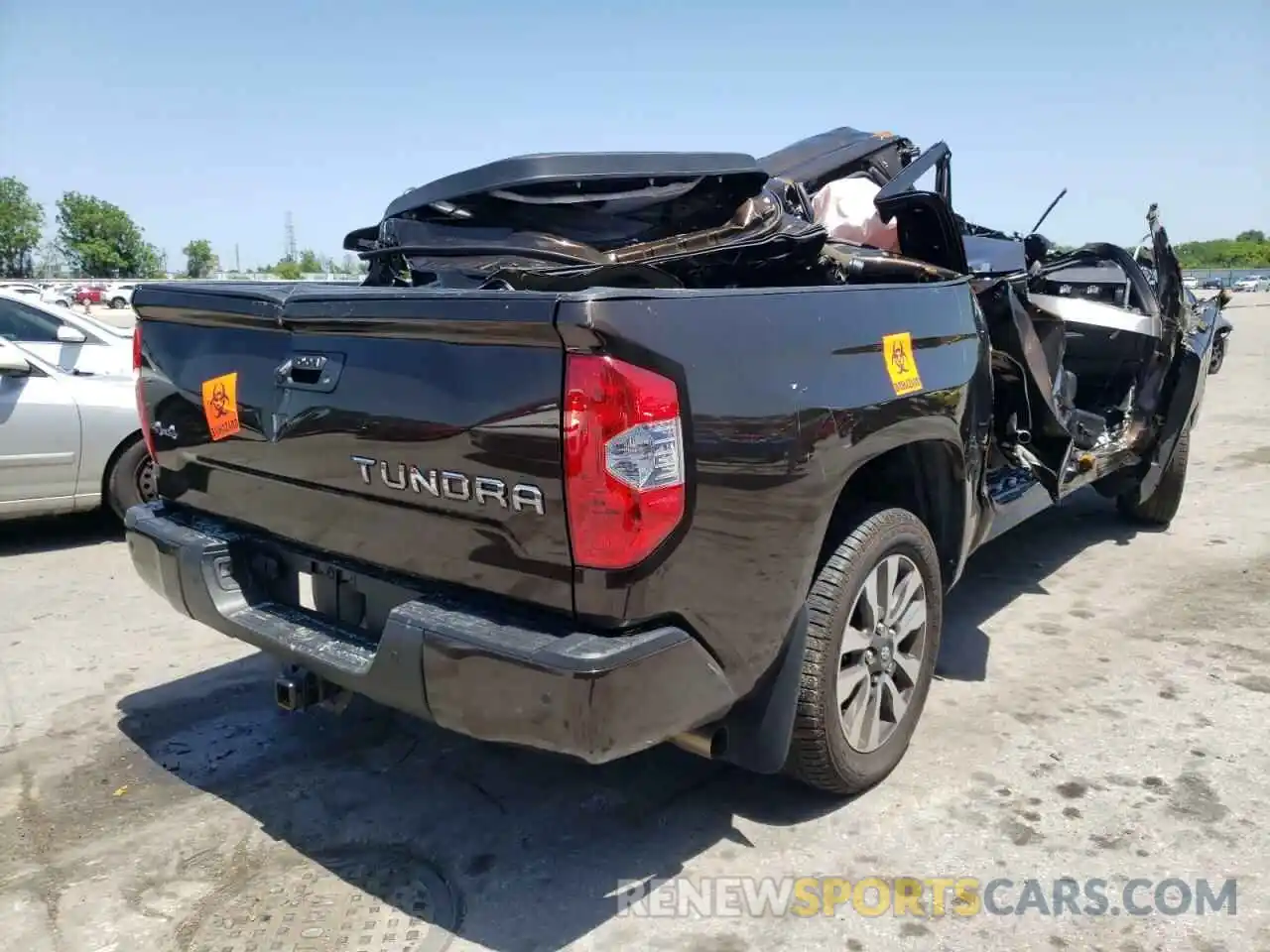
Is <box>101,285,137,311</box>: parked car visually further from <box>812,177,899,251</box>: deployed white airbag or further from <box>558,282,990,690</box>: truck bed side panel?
<box>558,282,990,690</box>: truck bed side panel

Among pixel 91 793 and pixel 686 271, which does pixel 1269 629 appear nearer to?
pixel 686 271

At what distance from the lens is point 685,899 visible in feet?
8.67

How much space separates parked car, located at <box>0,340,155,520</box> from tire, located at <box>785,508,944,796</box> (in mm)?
4746

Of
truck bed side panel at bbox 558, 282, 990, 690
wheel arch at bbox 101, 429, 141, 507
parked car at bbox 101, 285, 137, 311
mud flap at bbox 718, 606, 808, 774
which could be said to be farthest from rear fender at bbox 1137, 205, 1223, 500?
parked car at bbox 101, 285, 137, 311

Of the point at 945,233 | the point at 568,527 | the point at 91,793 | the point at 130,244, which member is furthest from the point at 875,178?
the point at 130,244

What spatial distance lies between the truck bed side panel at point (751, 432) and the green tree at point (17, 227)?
97.2m

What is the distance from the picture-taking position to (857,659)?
117 inches

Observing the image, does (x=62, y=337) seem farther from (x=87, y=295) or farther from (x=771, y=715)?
(x=87, y=295)

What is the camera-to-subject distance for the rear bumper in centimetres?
214

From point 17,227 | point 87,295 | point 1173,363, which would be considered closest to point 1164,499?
point 1173,363

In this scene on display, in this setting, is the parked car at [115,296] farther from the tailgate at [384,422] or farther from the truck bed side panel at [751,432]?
the truck bed side panel at [751,432]

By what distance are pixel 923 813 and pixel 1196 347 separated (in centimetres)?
403

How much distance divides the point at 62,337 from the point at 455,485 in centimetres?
531

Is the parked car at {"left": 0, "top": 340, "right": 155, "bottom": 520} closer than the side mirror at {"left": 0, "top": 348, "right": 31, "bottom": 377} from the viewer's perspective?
No
